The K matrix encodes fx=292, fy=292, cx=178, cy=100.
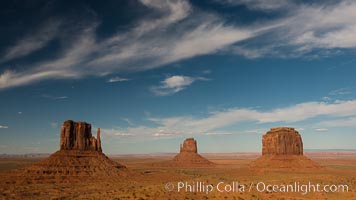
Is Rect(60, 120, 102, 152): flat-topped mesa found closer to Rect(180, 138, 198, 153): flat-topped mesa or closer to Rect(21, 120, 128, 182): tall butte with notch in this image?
Rect(21, 120, 128, 182): tall butte with notch

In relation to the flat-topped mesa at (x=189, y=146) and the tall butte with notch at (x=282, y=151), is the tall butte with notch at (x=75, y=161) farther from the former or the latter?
the flat-topped mesa at (x=189, y=146)

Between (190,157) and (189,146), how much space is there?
927 cm

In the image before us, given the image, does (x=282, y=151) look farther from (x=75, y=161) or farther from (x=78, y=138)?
(x=75, y=161)

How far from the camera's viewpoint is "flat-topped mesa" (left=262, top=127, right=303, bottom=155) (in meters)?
111

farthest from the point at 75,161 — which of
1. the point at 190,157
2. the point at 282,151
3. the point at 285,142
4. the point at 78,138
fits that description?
the point at 190,157

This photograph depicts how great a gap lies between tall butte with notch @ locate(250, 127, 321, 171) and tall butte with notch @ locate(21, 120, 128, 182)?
5439 centimetres

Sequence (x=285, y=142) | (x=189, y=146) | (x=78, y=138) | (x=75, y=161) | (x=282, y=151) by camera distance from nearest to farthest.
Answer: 1. (x=75, y=161)
2. (x=78, y=138)
3. (x=282, y=151)
4. (x=285, y=142)
5. (x=189, y=146)

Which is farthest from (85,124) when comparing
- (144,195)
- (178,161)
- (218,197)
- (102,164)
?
(178,161)

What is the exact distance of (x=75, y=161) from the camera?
267ft

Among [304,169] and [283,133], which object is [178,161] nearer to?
[283,133]

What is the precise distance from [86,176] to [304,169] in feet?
230

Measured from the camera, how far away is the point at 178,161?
171250mm

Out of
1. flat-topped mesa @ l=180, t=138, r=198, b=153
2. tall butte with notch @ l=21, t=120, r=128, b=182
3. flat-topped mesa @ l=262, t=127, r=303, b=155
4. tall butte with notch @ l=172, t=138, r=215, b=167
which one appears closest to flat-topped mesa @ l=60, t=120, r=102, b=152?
tall butte with notch @ l=21, t=120, r=128, b=182

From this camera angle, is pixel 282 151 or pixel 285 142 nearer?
pixel 282 151
